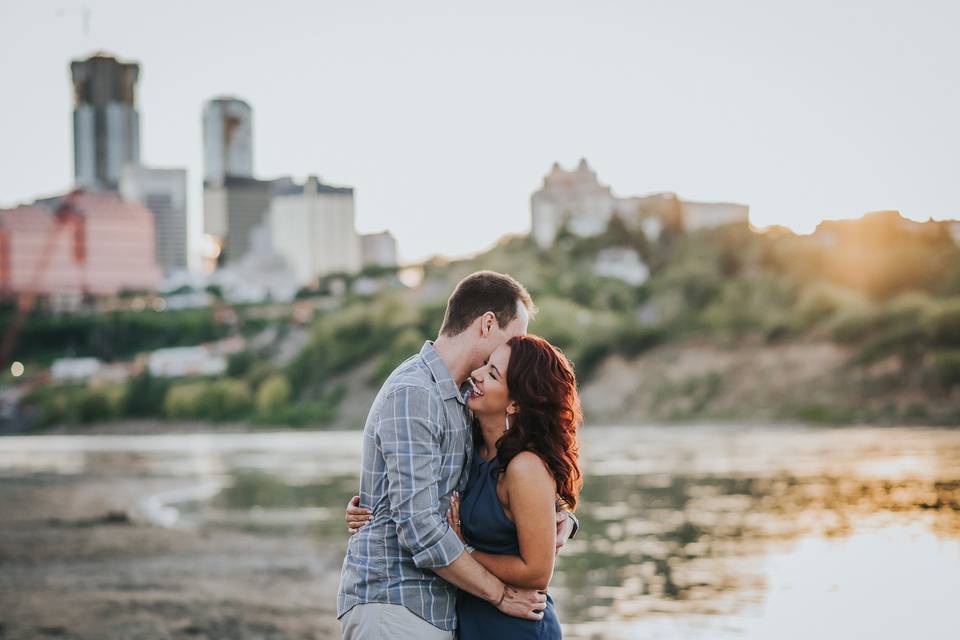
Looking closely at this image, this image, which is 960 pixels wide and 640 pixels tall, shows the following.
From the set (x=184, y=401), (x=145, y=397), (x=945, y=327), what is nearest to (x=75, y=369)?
(x=145, y=397)

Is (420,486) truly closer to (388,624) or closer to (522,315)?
(388,624)

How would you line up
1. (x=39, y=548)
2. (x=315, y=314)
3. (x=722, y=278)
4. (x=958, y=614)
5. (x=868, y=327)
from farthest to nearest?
(x=315, y=314)
(x=722, y=278)
(x=868, y=327)
(x=39, y=548)
(x=958, y=614)

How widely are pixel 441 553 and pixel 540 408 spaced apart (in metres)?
0.60

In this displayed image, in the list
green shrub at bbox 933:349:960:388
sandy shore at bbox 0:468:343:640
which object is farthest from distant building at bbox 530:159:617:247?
sandy shore at bbox 0:468:343:640

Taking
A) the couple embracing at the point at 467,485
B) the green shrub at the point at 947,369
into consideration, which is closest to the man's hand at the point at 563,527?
the couple embracing at the point at 467,485

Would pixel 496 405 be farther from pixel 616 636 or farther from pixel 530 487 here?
pixel 616 636

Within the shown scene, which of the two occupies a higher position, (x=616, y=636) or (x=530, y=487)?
(x=530, y=487)

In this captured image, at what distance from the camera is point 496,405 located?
4.40m

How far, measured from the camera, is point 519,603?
4352mm

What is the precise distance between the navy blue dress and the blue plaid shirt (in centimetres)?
7

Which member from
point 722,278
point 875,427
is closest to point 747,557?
point 875,427

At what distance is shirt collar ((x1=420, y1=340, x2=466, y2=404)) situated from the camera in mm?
4348

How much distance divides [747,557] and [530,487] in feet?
40.8

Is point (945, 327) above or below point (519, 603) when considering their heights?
above
